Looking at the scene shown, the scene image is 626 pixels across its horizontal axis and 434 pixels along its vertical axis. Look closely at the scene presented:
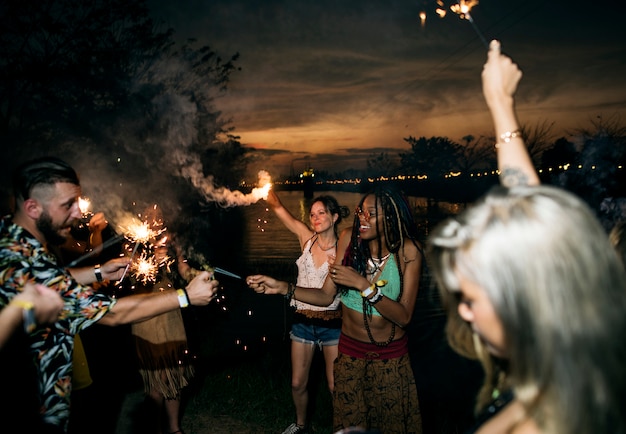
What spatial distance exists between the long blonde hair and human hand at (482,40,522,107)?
100 centimetres

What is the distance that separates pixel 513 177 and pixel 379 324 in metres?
2.02

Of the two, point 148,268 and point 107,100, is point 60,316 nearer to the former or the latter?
point 148,268

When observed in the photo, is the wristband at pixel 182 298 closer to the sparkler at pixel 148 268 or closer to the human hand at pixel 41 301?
the human hand at pixel 41 301

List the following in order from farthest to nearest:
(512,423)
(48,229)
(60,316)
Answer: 1. (48,229)
2. (60,316)
3. (512,423)

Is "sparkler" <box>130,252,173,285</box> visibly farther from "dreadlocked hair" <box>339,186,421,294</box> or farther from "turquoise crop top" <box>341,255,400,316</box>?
"turquoise crop top" <box>341,255,400,316</box>

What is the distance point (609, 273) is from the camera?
3.97ft

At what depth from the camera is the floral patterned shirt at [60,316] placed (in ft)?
8.73

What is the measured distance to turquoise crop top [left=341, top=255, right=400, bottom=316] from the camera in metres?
3.69

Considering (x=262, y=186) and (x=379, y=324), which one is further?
(x=262, y=186)

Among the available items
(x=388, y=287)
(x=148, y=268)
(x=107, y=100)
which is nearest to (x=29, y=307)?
(x=388, y=287)

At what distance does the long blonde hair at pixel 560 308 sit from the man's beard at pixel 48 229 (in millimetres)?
2984

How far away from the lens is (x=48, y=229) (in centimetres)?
312

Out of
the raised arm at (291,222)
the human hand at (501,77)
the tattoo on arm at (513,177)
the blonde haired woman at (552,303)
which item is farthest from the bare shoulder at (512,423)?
the raised arm at (291,222)

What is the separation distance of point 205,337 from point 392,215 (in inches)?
261
